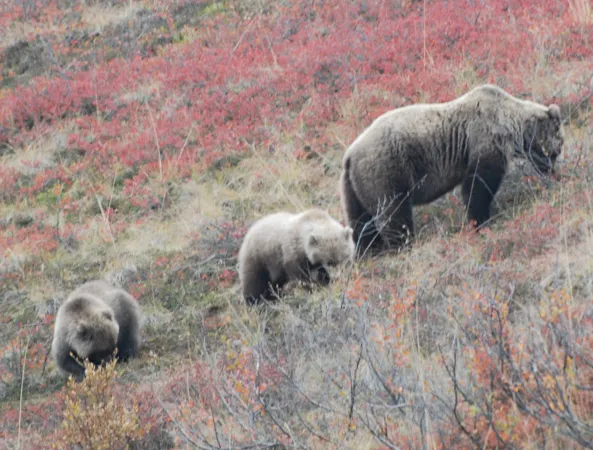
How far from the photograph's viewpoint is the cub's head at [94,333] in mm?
9430

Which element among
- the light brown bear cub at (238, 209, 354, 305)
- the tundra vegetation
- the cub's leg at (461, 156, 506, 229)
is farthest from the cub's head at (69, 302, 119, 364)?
the cub's leg at (461, 156, 506, 229)

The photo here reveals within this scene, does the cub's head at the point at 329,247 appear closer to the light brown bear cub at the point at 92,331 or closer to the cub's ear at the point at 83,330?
the light brown bear cub at the point at 92,331

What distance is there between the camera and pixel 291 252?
359 inches

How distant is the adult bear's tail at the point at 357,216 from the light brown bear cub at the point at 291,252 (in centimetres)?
33

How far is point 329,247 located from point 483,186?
1.80 meters

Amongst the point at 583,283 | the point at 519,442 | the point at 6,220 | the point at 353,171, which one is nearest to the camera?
the point at 519,442

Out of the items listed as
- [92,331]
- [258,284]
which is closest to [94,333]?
[92,331]

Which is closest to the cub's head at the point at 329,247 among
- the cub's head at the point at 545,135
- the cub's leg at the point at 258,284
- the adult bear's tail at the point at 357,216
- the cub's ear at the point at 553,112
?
the adult bear's tail at the point at 357,216

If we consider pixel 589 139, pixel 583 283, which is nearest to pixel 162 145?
pixel 589 139

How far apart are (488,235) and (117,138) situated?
7.94 metres

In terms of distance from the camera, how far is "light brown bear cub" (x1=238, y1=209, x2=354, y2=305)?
29.2 feet

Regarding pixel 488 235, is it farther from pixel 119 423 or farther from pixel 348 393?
pixel 119 423

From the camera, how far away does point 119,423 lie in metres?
6.48

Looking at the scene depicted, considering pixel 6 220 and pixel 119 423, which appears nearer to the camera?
pixel 119 423
